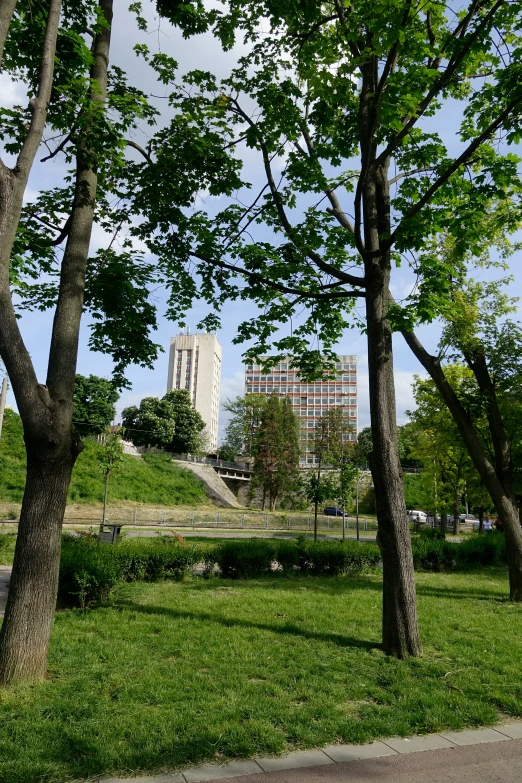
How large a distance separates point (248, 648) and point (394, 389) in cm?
397

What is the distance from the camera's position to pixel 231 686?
16.9ft

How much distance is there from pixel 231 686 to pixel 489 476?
847 cm

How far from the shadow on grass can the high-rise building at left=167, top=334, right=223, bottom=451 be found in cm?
11622

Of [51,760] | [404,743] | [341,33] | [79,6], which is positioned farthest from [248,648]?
[79,6]

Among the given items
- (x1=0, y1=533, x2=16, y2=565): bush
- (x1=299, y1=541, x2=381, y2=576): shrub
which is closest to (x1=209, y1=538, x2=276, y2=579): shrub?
(x1=299, y1=541, x2=381, y2=576): shrub

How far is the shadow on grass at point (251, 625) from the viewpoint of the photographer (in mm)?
7004

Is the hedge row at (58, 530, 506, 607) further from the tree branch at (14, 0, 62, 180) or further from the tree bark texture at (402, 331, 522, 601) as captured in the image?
the tree branch at (14, 0, 62, 180)

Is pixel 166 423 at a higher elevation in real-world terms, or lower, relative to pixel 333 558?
higher

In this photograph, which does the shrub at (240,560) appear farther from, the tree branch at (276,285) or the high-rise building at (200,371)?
the high-rise building at (200,371)

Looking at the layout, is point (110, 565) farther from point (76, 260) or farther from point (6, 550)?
point (6, 550)

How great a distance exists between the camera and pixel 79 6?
23.1ft

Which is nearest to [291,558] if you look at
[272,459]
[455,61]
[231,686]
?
[231,686]

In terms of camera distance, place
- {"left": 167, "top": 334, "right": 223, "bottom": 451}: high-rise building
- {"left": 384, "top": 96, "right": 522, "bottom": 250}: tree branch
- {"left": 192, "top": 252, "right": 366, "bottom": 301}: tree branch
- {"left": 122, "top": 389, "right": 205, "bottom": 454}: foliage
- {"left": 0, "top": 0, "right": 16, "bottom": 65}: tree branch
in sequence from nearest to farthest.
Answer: {"left": 0, "top": 0, "right": 16, "bottom": 65}: tree branch, {"left": 384, "top": 96, "right": 522, "bottom": 250}: tree branch, {"left": 192, "top": 252, "right": 366, "bottom": 301}: tree branch, {"left": 122, "top": 389, "right": 205, "bottom": 454}: foliage, {"left": 167, "top": 334, "right": 223, "bottom": 451}: high-rise building

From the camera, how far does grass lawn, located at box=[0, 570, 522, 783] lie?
388cm
